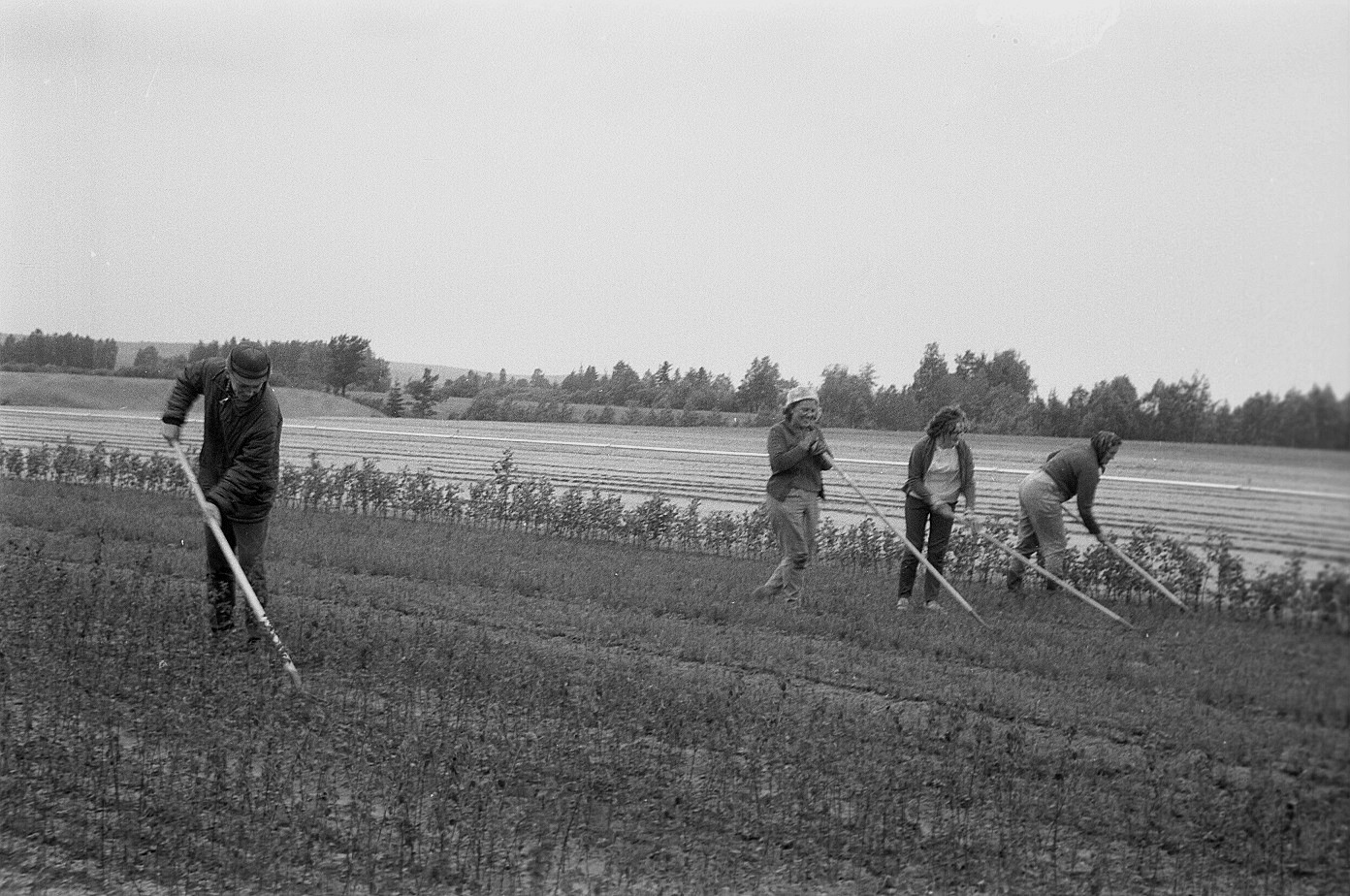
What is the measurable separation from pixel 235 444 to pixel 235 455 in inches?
2.3

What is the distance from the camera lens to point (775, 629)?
332 inches

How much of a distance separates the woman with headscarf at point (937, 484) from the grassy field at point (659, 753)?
0.86m

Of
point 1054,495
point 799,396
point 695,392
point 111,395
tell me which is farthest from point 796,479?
point 111,395

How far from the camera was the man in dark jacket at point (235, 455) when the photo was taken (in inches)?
269

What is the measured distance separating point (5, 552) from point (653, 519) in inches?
234

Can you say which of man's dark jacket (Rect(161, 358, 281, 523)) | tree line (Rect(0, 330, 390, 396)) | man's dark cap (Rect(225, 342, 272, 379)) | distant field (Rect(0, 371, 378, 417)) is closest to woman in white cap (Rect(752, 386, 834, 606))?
man's dark jacket (Rect(161, 358, 281, 523))

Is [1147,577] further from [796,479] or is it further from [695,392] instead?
[695,392]

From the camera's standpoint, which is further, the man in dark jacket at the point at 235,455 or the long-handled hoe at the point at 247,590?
the man in dark jacket at the point at 235,455

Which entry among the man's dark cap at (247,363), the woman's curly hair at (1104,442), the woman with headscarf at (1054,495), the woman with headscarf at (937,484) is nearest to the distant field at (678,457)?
the woman's curly hair at (1104,442)

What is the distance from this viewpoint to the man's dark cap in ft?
21.9

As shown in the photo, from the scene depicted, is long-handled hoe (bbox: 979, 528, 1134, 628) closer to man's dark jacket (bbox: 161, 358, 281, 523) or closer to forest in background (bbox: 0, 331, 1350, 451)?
forest in background (bbox: 0, 331, 1350, 451)

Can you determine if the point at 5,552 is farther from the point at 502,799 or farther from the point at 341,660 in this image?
the point at 502,799

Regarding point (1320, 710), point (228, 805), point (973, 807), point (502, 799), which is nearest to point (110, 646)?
point (228, 805)

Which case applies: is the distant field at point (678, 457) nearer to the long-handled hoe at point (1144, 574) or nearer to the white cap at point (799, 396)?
the long-handled hoe at point (1144, 574)
